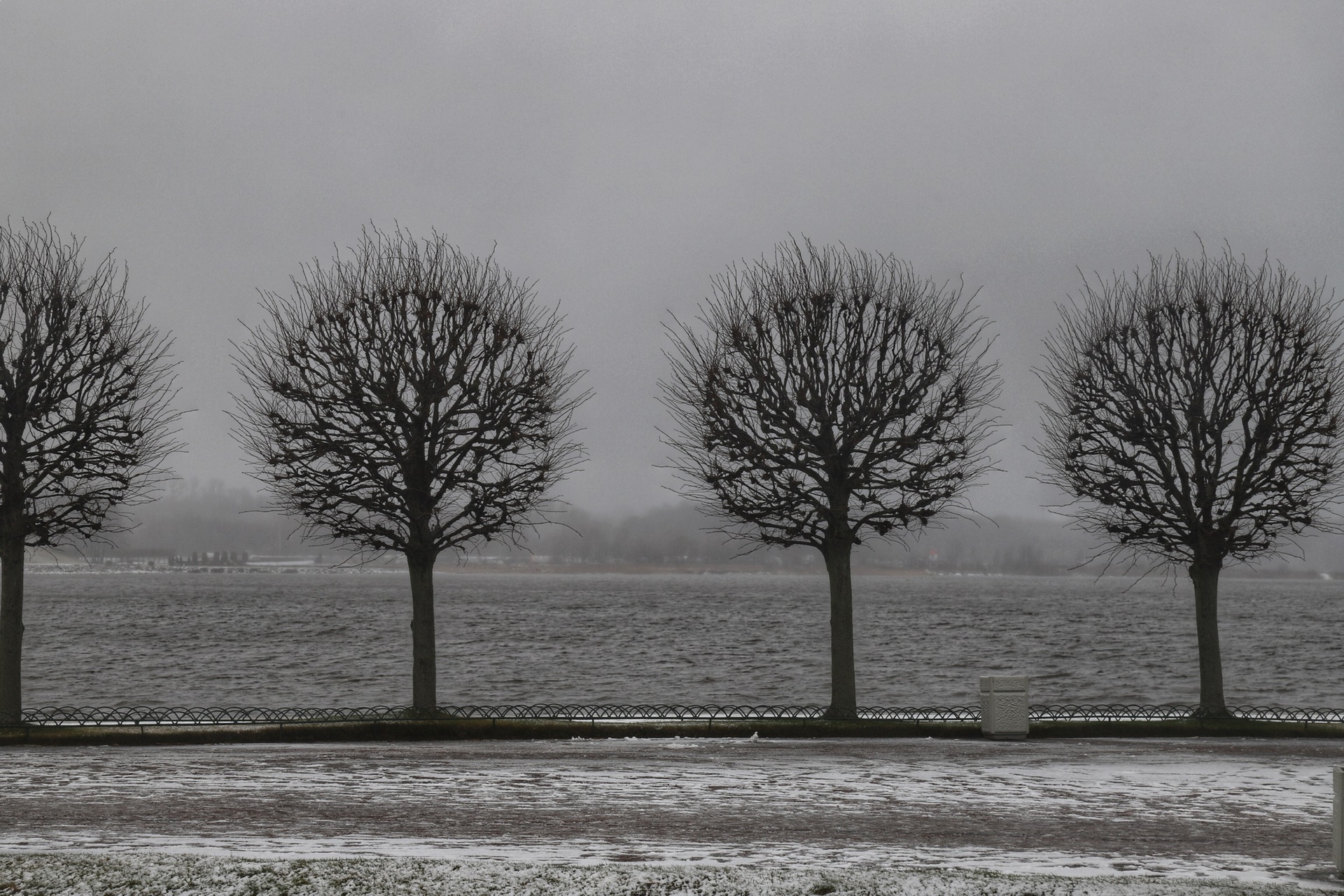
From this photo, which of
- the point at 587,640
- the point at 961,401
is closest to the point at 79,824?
the point at 961,401

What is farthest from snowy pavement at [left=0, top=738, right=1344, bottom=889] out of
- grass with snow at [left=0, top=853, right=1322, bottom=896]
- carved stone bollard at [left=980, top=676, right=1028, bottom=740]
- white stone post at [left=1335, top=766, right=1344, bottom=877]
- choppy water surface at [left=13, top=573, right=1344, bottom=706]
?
choppy water surface at [left=13, top=573, right=1344, bottom=706]

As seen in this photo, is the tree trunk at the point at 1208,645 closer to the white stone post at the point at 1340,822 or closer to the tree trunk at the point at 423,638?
the white stone post at the point at 1340,822

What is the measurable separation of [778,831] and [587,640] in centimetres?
6861

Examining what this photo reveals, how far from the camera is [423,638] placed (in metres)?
21.1

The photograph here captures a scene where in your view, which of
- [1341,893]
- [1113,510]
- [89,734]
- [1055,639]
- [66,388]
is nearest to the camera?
[1341,893]

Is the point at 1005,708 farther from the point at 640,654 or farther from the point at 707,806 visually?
the point at 640,654

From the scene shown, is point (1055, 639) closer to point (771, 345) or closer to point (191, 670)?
point (191, 670)

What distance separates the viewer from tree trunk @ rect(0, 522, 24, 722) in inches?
797

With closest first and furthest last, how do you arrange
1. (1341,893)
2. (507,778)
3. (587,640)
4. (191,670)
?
1. (1341,893)
2. (507,778)
3. (191,670)
4. (587,640)

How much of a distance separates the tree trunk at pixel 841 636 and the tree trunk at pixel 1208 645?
250 inches

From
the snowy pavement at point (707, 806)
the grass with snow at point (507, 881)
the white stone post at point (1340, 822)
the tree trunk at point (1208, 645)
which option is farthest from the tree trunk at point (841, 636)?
the grass with snow at point (507, 881)

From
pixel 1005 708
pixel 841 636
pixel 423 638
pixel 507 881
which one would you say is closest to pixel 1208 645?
pixel 1005 708

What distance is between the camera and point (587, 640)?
78.4m

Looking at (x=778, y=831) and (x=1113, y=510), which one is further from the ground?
(x=1113, y=510)
